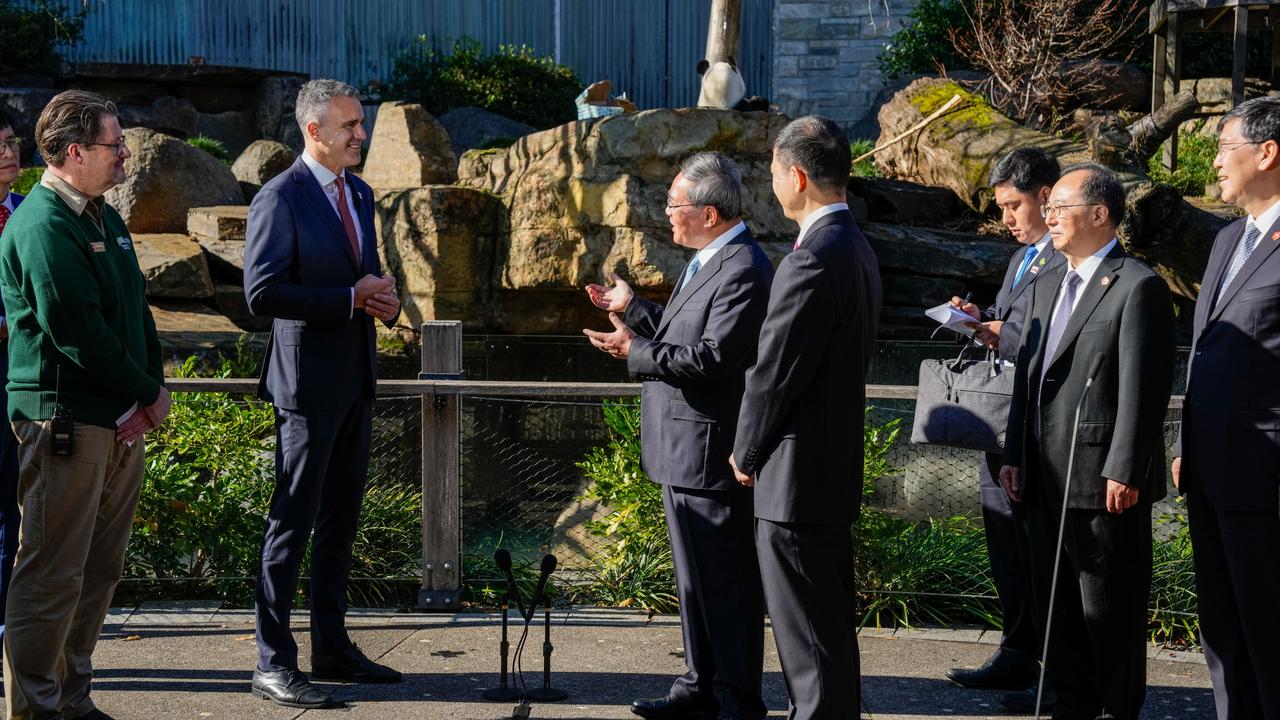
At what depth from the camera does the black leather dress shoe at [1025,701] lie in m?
4.41

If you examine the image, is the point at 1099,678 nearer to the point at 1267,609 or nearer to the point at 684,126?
the point at 1267,609

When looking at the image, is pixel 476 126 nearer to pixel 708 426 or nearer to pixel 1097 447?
pixel 708 426

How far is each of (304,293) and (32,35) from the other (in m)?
17.4

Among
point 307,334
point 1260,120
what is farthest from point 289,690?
point 1260,120

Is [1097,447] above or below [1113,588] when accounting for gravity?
above

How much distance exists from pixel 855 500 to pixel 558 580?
2792mm

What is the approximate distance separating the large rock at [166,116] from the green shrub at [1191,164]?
13.9m

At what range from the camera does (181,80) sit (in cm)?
1992

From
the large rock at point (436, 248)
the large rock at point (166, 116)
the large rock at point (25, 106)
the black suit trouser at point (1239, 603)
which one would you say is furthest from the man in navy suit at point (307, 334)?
the large rock at point (166, 116)

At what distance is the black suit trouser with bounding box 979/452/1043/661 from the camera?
470 cm

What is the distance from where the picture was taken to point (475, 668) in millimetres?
4918

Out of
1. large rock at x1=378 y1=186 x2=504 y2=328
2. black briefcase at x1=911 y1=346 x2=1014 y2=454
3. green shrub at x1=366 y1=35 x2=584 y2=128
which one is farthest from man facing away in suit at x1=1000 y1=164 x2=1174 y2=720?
green shrub at x1=366 y1=35 x2=584 y2=128

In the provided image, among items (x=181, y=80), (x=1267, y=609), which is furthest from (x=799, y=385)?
(x=181, y=80)

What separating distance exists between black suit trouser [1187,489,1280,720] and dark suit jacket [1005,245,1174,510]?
0.75ft
